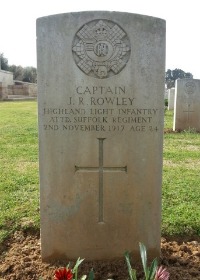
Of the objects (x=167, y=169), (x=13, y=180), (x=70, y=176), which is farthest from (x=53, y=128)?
(x=167, y=169)

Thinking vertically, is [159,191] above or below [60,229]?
above

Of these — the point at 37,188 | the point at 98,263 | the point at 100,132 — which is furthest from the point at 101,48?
the point at 37,188

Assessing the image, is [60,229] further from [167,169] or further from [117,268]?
[167,169]

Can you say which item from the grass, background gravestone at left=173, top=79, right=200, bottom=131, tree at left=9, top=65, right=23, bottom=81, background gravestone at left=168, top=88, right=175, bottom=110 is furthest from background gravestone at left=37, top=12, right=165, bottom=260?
tree at left=9, top=65, right=23, bottom=81

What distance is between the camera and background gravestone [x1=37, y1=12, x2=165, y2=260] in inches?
106

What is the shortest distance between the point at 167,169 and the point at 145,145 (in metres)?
3.13

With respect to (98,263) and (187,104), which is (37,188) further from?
(187,104)

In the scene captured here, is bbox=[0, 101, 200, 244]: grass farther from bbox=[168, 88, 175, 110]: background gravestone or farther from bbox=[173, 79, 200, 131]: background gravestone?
bbox=[168, 88, 175, 110]: background gravestone

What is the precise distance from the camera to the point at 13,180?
17.0 ft

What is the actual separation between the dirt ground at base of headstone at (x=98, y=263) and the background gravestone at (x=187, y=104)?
25.3ft

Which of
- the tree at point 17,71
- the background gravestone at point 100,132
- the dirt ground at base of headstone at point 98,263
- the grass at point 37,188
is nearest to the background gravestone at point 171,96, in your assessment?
the grass at point 37,188

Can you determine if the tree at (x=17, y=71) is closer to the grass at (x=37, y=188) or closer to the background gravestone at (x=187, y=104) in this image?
the background gravestone at (x=187, y=104)

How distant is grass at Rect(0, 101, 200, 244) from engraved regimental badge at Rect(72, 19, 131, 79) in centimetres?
179

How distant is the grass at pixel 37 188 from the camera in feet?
12.0
